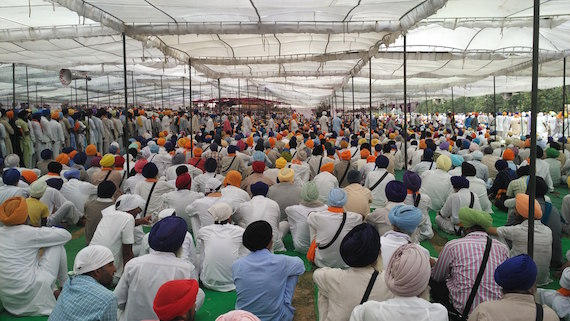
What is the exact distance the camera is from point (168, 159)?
9.77 metres

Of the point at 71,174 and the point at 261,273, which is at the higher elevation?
the point at 71,174

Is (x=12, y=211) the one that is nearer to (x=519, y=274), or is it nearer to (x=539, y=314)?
(x=519, y=274)

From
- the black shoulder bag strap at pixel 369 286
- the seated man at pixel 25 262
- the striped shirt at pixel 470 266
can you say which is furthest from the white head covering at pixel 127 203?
the striped shirt at pixel 470 266

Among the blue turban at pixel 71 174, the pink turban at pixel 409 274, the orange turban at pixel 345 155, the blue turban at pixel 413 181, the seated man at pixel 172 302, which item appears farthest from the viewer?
the orange turban at pixel 345 155

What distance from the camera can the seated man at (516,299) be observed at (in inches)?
97.3

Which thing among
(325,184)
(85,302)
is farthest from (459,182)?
(85,302)

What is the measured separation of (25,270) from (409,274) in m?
3.53

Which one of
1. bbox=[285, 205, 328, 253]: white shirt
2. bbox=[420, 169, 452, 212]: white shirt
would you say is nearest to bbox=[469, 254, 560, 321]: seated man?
bbox=[285, 205, 328, 253]: white shirt

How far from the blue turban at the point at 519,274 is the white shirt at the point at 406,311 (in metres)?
0.53

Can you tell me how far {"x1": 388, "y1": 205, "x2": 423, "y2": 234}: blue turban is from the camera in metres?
3.70

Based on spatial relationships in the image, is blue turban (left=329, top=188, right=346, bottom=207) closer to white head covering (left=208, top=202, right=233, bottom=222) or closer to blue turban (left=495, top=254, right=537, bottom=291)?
white head covering (left=208, top=202, right=233, bottom=222)

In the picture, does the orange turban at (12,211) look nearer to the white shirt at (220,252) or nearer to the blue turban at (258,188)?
the white shirt at (220,252)

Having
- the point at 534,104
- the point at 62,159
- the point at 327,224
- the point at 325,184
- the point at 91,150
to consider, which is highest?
the point at 534,104

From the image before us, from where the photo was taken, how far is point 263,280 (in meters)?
3.43
